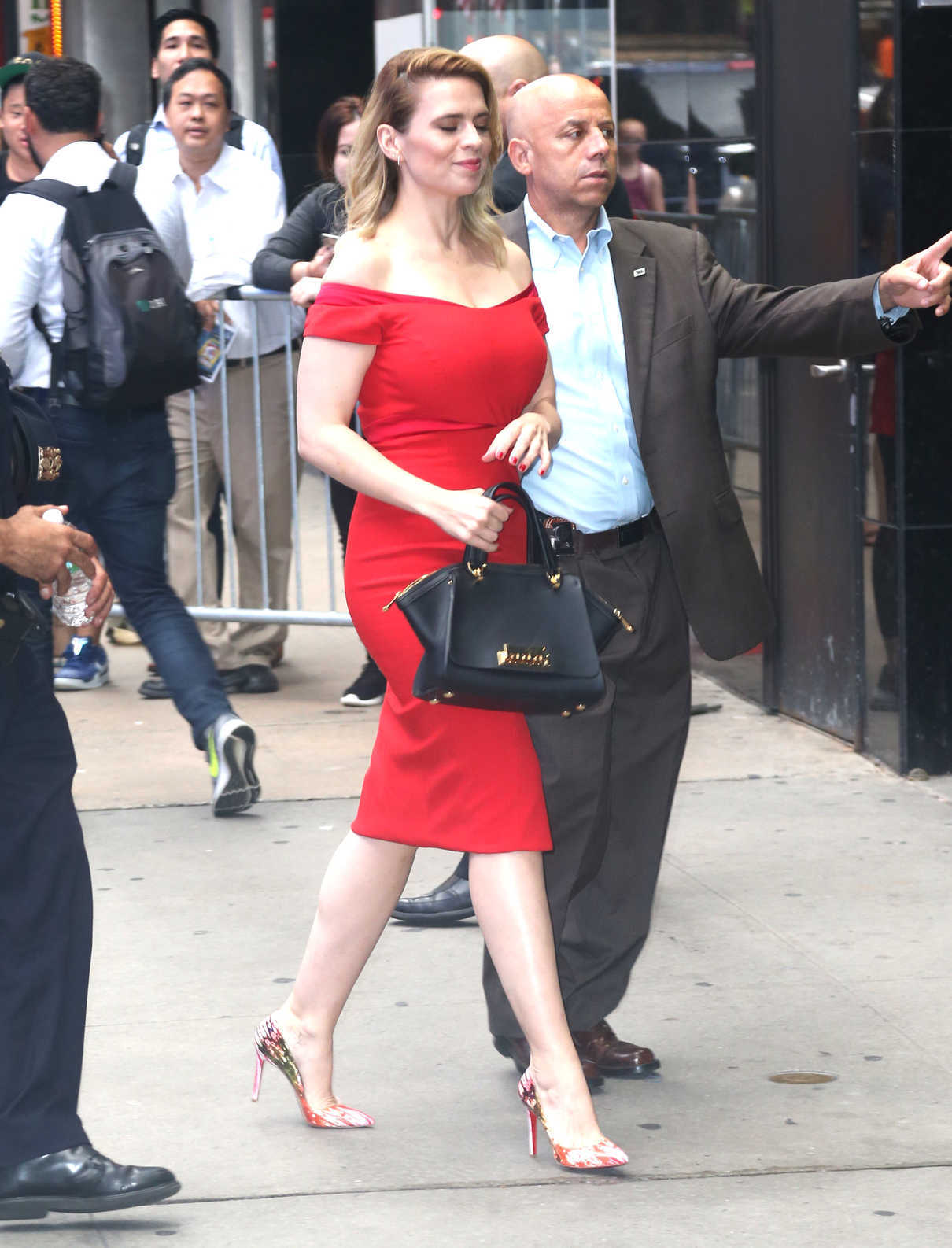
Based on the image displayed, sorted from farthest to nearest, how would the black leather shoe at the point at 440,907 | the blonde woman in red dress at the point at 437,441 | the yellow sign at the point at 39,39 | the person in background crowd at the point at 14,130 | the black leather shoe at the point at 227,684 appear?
the yellow sign at the point at 39,39
the black leather shoe at the point at 227,684
the person in background crowd at the point at 14,130
the black leather shoe at the point at 440,907
the blonde woman in red dress at the point at 437,441

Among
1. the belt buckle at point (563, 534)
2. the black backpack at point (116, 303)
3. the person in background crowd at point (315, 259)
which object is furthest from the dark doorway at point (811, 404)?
the belt buckle at point (563, 534)

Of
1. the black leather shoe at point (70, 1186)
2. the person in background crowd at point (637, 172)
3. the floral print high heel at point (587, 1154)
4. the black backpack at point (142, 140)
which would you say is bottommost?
the floral print high heel at point (587, 1154)

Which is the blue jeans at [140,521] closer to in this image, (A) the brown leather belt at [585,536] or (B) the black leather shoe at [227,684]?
(B) the black leather shoe at [227,684]

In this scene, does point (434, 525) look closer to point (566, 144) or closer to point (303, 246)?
A: point (566, 144)

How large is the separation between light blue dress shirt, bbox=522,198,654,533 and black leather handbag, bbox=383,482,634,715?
501mm

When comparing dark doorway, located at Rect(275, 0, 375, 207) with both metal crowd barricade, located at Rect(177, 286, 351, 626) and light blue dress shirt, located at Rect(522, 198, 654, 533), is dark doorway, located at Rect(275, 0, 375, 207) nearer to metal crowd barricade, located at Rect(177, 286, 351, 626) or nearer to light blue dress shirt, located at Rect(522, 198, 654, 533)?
metal crowd barricade, located at Rect(177, 286, 351, 626)

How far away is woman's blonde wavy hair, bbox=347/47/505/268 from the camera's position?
146 inches

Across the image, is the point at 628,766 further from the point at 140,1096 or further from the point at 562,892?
the point at 140,1096

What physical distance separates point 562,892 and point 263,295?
4138mm

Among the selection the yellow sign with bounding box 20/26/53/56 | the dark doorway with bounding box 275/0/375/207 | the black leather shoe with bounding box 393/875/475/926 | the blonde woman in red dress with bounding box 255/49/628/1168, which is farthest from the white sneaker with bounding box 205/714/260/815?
the yellow sign with bounding box 20/26/53/56

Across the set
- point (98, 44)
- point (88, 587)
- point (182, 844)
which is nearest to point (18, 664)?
point (88, 587)

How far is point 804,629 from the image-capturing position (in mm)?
7031

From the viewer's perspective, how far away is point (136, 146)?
8.20 meters

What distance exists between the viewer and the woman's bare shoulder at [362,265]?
3.64 metres
